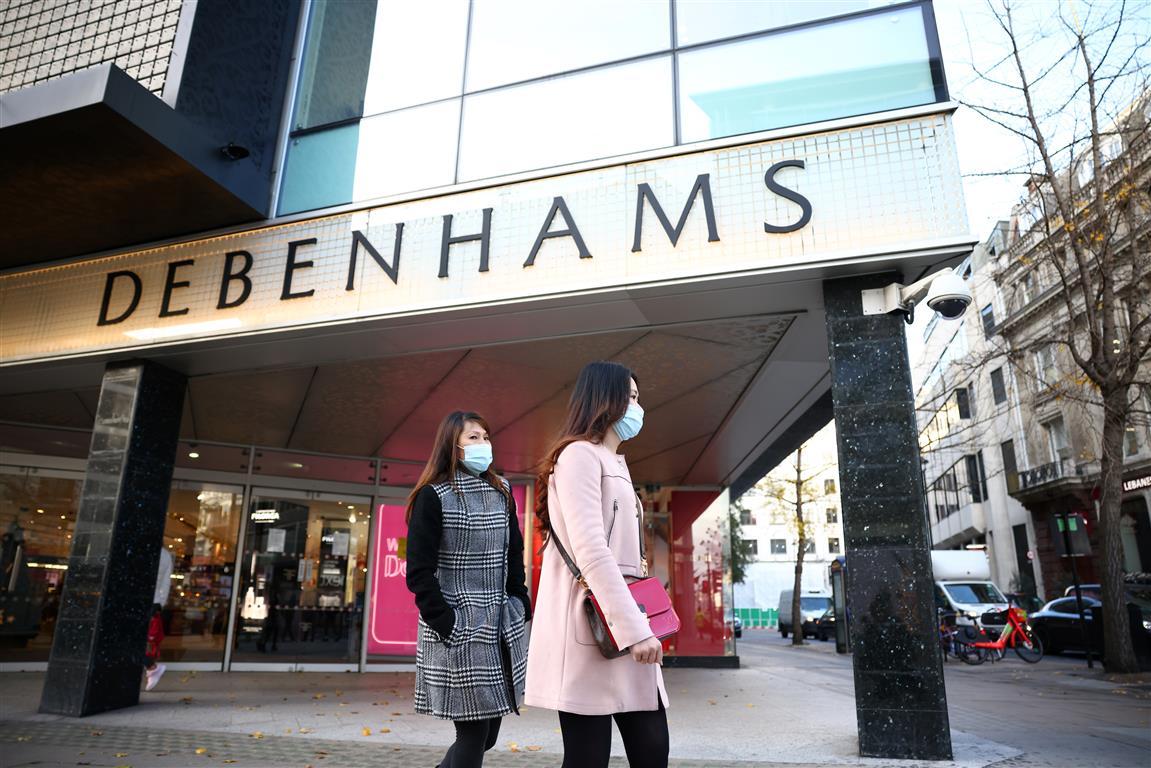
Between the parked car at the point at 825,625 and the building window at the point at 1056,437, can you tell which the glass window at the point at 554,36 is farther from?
the building window at the point at 1056,437

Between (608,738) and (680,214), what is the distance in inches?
174

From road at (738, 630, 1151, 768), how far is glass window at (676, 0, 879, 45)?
567cm

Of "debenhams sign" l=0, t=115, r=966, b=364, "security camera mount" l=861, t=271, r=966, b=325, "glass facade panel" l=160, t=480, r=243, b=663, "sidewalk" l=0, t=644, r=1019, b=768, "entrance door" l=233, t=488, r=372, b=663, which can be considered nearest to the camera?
"sidewalk" l=0, t=644, r=1019, b=768

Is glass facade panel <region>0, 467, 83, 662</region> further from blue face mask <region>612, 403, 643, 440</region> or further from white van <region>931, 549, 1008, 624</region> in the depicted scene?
white van <region>931, 549, 1008, 624</region>

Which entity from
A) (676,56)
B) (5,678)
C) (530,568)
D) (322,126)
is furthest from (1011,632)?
(5,678)

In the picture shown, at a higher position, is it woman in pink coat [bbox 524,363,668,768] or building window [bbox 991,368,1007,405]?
building window [bbox 991,368,1007,405]

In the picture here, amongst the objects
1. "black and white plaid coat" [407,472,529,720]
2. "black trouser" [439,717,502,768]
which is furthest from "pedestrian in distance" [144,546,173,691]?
"black trouser" [439,717,502,768]

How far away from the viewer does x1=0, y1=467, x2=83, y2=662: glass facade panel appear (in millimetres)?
10414

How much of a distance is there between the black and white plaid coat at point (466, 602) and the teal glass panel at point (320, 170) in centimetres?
485

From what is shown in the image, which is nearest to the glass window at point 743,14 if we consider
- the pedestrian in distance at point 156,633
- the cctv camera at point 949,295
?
the cctv camera at point 949,295

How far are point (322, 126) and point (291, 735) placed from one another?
18.7 ft

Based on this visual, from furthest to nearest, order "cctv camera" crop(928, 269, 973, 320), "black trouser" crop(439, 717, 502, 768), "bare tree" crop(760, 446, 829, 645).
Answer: "bare tree" crop(760, 446, 829, 645)
"cctv camera" crop(928, 269, 973, 320)
"black trouser" crop(439, 717, 502, 768)

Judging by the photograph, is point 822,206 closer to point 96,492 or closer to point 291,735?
point 291,735

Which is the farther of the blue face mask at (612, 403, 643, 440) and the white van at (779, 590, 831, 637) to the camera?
the white van at (779, 590, 831, 637)
